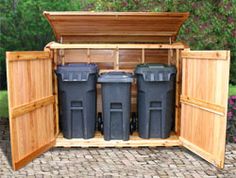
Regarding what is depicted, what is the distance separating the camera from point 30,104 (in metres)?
4.62

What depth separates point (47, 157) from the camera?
491 cm

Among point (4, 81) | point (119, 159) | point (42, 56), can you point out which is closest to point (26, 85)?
point (42, 56)

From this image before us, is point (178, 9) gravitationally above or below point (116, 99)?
above

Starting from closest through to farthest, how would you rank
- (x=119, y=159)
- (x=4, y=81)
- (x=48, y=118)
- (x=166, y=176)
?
(x=166, y=176) < (x=119, y=159) < (x=48, y=118) < (x=4, y=81)

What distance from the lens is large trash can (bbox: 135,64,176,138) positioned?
520cm

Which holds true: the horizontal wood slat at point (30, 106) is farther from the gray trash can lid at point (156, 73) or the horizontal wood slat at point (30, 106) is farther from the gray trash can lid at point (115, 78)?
the gray trash can lid at point (156, 73)

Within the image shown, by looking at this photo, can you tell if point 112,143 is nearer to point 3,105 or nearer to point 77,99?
point 77,99

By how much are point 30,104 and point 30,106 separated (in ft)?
0.09

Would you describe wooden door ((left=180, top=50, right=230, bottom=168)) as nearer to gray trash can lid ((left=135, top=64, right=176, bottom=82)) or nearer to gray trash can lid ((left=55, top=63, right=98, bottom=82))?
gray trash can lid ((left=135, top=64, right=176, bottom=82))

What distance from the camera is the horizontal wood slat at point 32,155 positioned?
4.39m

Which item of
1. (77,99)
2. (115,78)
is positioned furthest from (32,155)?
(115,78)

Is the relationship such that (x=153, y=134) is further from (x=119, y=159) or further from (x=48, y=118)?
(x=48, y=118)

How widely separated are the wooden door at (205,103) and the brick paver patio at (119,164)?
21 centimetres

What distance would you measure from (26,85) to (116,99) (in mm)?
1386
